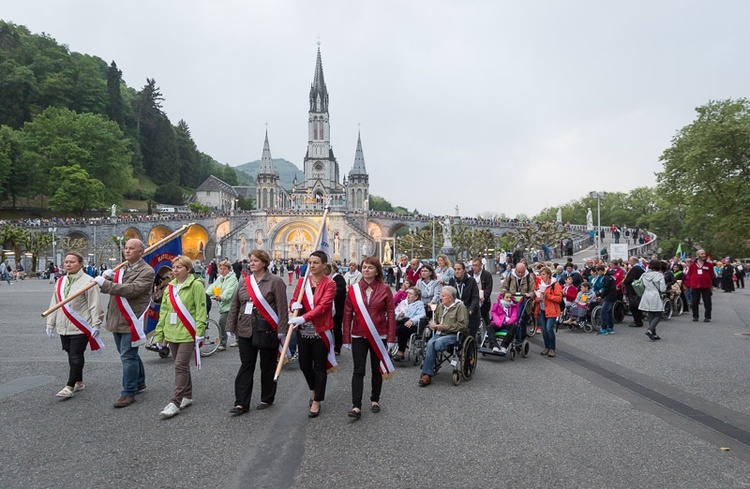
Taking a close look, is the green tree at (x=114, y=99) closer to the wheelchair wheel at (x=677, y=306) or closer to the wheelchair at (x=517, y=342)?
the wheelchair wheel at (x=677, y=306)

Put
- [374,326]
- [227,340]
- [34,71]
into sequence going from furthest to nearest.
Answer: [34,71] < [227,340] < [374,326]

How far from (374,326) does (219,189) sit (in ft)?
297

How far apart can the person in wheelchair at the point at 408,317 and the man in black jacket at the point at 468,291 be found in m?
0.70

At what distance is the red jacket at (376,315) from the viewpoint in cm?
534

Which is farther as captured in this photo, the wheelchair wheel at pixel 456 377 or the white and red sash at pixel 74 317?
the wheelchair wheel at pixel 456 377

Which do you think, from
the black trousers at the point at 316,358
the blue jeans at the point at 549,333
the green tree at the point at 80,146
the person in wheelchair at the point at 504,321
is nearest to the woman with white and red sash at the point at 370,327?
the black trousers at the point at 316,358

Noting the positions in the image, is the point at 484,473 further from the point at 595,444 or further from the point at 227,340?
the point at 227,340

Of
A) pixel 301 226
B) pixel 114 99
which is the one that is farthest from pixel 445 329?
pixel 114 99

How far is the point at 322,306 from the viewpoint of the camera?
5.15 m

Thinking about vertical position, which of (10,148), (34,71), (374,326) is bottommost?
(374,326)

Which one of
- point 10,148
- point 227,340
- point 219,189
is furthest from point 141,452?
point 219,189

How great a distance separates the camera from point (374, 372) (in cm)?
554

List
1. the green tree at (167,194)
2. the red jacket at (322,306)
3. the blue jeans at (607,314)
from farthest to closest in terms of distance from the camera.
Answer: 1. the green tree at (167,194)
2. the blue jeans at (607,314)
3. the red jacket at (322,306)

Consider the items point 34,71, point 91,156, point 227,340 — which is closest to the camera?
point 227,340
